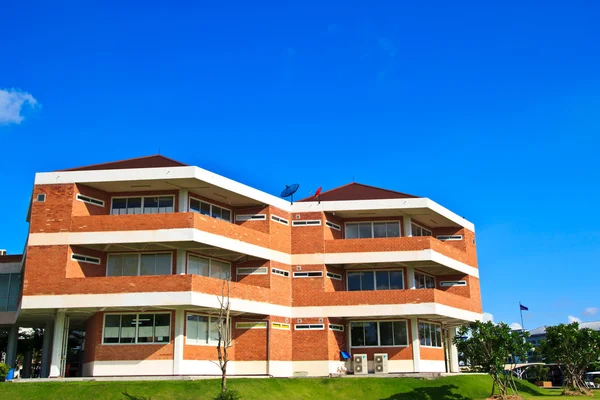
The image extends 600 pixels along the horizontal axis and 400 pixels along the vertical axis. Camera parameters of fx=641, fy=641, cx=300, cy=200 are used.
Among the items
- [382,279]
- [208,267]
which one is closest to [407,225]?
[382,279]

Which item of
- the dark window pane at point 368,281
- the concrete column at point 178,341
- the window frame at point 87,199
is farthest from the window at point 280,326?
the window frame at point 87,199

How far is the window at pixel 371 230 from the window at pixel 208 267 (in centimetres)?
842

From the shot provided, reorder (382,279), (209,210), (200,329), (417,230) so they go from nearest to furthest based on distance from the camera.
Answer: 1. (200,329)
2. (209,210)
3. (382,279)
4. (417,230)

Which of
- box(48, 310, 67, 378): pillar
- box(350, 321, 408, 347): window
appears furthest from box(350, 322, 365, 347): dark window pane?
box(48, 310, 67, 378): pillar

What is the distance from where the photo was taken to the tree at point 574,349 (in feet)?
129

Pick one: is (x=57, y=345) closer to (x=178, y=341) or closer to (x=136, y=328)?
(x=136, y=328)

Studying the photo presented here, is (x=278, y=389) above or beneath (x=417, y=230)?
beneath

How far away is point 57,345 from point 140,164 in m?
10.1

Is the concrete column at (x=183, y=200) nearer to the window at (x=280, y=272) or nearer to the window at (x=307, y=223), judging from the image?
the window at (x=280, y=272)

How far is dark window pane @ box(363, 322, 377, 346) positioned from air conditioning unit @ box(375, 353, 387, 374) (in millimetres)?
1475

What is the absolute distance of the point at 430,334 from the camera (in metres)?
40.2

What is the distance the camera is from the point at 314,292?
124 ft

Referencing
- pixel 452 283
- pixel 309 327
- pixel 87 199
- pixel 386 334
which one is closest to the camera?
pixel 87 199

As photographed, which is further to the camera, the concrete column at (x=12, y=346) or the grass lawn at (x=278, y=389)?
the concrete column at (x=12, y=346)
